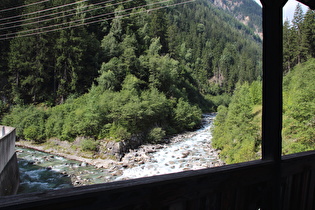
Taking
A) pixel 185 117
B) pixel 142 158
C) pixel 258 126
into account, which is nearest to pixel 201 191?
pixel 258 126

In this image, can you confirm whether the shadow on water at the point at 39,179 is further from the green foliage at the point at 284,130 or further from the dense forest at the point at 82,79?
the green foliage at the point at 284,130

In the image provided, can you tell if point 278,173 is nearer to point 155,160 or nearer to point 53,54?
point 155,160

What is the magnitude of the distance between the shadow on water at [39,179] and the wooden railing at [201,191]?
13.9 metres

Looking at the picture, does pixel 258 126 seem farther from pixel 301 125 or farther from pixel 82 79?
pixel 82 79

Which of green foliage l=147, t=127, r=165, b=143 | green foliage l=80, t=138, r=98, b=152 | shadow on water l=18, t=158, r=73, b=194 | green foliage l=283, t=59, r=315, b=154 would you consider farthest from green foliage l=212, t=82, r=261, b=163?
shadow on water l=18, t=158, r=73, b=194

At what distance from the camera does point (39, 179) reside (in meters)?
15.1

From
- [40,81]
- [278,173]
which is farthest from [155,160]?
[40,81]

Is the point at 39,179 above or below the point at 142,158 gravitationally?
below

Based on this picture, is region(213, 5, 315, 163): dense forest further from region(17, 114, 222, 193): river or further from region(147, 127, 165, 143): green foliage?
region(147, 127, 165, 143): green foliage

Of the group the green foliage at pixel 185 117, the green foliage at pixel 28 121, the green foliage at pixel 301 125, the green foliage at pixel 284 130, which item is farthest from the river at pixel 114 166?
the green foliage at pixel 185 117

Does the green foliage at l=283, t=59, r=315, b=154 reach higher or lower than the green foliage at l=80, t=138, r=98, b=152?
higher

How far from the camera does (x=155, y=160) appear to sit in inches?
775

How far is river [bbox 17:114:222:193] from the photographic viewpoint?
15.2 m

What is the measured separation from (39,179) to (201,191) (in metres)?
16.3
